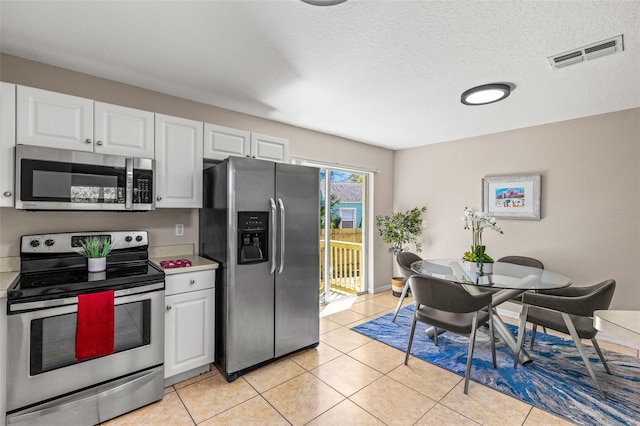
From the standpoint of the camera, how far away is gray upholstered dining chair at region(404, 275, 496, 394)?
232cm

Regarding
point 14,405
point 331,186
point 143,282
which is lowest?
point 14,405

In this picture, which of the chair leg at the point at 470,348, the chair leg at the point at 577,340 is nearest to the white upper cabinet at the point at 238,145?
the chair leg at the point at 470,348

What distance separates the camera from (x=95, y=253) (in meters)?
2.11

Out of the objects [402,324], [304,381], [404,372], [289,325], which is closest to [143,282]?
[289,325]

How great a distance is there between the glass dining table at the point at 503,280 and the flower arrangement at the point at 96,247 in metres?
2.78

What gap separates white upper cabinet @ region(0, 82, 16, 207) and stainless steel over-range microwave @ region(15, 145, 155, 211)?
47 mm

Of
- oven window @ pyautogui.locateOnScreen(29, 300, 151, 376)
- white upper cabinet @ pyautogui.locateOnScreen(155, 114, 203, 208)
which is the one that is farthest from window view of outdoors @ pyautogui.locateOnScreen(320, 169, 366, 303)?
oven window @ pyautogui.locateOnScreen(29, 300, 151, 376)

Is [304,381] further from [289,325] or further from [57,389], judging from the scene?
[57,389]

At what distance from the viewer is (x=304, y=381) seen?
237 cm

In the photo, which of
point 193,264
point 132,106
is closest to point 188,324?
point 193,264

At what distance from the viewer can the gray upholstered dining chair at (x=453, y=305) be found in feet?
7.60

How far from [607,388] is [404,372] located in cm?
153

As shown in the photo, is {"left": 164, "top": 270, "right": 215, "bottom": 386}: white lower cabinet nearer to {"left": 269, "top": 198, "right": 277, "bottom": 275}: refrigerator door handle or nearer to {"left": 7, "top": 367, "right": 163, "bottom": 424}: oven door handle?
{"left": 7, "top": 367, "right": 163, "bottom": 424}: oven door handle

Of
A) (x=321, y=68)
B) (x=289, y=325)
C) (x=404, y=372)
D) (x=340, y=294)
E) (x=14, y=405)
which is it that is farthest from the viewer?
(x=340, y=294)
